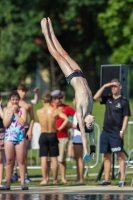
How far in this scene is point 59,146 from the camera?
16312 millimetres

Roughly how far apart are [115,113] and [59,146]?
187cm

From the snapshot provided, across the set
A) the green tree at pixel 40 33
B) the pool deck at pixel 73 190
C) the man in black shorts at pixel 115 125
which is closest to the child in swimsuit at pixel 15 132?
the pool deck at pixel 73 190

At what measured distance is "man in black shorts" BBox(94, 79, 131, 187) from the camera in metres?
15.0

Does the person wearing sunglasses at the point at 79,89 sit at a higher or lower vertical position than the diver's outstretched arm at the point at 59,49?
lower

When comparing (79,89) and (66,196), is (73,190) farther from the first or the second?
(79,89)

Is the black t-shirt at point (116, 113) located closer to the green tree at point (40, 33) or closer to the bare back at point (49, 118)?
the bare back at point (49, 118)

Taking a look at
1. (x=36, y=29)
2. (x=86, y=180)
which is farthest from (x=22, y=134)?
(x=36, y=29)

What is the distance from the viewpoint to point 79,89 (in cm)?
1316

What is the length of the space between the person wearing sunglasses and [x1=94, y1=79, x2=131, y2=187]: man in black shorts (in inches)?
63.7

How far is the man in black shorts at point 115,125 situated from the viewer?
15000 mm

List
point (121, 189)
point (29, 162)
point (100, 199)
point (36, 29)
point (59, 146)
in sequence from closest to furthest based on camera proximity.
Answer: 1. point (100, 199)
2. point (121, 189)
3. point (59, 146)
4. point (29, 162)
5. point (36, 29)

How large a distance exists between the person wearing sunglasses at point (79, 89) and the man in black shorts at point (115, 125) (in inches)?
63.7

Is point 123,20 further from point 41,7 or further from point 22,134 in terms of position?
point 22,134

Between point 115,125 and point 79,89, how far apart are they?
2.18 metres
